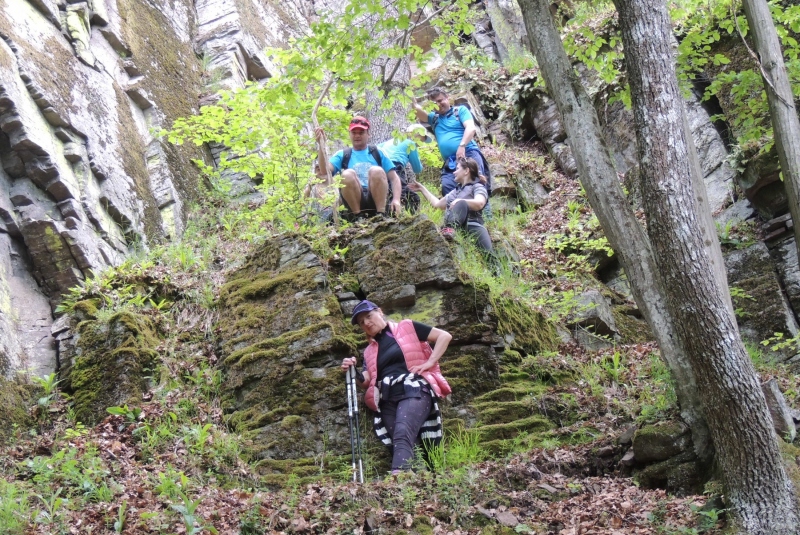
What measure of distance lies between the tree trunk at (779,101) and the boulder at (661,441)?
2.30 meters

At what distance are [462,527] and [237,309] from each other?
146 inches

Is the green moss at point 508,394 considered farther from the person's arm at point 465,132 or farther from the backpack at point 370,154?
the person's arm at point 465,132

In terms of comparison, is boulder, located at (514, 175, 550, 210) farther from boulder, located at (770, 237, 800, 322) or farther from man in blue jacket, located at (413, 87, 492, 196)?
boulder, located at (770, 237, 800, 322)

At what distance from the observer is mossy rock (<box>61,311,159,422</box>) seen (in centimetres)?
661

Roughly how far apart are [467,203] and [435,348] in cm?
296

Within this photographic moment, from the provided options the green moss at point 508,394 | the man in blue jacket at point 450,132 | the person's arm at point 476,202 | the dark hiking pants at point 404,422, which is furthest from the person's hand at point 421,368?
the man in blue jacket at point 450,132

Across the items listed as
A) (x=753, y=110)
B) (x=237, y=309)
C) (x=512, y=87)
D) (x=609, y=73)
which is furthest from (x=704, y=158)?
(x=237, y=309)

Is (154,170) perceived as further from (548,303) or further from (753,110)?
(753,110)

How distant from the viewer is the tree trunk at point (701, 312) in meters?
4.13

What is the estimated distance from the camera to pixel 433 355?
614 cm

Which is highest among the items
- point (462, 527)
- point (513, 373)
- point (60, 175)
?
point (60, 175)

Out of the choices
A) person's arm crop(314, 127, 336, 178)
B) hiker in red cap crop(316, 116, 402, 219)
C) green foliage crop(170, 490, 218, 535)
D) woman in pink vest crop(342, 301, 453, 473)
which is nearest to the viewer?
green foliage crop(170, 490, 218, 535)

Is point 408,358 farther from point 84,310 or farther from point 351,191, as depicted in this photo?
point 84,310

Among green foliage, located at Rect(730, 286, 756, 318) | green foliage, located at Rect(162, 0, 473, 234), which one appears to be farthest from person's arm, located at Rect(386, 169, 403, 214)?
green foliage, located at Rect(730, 286, 756, 318)
